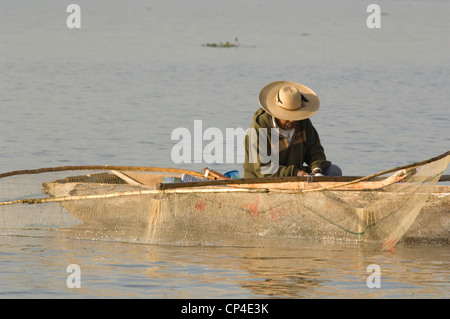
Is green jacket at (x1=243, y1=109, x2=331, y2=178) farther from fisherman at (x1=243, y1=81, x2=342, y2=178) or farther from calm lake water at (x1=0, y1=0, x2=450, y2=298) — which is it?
calm lake water at (x1=0, y1=0, x2=450, y2=298)

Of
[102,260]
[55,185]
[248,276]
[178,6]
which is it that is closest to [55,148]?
[55,185]

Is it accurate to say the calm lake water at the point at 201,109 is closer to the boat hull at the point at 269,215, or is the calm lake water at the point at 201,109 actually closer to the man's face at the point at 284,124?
the boat hull at the point at 269,215

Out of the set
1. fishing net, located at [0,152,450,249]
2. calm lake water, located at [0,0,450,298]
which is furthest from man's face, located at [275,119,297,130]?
calm lake water, located at [0,0,450,298]

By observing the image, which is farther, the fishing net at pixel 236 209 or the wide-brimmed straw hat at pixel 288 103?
the wide-brimmed straw hat at pixel 288 103

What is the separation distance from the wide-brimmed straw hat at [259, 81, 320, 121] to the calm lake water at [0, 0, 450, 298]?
1.08 meters

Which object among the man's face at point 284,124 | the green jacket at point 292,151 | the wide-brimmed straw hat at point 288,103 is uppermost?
the wide-brimmed straw hat at point 288,103

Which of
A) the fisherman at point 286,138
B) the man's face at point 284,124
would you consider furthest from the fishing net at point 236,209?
the man's face at point 284,124

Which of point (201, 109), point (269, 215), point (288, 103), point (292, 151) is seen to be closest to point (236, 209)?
point (269, 215)

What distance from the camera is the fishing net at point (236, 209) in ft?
23.8

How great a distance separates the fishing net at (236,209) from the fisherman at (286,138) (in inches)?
18.8

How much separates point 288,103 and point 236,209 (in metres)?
1.03

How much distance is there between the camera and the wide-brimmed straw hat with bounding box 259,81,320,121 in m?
8.04

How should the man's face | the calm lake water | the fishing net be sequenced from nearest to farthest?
the calm lake water < the fishing net < the man's face

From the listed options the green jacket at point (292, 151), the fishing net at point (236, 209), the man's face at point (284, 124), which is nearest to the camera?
the fishing net at point (236, 209)
